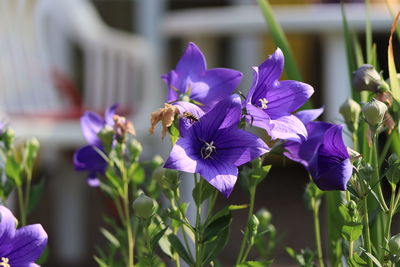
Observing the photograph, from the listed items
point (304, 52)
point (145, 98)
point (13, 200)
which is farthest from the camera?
point (304, 52)

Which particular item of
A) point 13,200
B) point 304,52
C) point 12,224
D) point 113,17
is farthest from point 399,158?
point 113,17

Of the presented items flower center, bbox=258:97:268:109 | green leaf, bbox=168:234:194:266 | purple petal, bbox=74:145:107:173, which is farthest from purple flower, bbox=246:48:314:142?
purple petal, bbox=74:145:107:173

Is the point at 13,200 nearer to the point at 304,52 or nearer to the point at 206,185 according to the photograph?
the point at 206,185

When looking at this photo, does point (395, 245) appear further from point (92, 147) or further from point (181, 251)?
point (92, 147)

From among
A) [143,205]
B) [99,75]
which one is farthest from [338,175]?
[99,75]

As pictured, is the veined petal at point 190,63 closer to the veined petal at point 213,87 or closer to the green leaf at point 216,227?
the veined petal at point 213,87

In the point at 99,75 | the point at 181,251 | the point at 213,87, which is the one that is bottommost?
the point at 99,75

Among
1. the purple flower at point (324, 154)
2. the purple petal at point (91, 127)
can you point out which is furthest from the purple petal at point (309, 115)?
the purple petal at point (91, 127)
